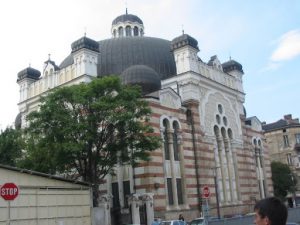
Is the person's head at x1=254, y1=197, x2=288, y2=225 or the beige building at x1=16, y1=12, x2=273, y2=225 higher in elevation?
the beige building at x1=16, y1=12, x2=273, y2=225

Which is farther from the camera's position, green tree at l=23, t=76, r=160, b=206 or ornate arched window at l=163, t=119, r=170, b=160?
ornate arched window at l=163, t=119, r=170, b=160

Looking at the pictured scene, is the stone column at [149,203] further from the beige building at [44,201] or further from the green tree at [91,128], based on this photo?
the beige building at [44,201]

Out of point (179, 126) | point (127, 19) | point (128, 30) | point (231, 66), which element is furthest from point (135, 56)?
point (127, 19)

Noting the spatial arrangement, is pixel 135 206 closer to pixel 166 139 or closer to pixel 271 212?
pixel 166 139

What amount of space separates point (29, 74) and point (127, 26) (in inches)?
567

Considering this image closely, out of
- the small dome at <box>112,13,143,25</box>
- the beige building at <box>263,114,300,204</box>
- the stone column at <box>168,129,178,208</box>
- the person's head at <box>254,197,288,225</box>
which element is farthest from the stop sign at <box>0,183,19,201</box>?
the beige building at <box>263,114,300,204</box>

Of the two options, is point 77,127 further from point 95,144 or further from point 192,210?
point 192,210

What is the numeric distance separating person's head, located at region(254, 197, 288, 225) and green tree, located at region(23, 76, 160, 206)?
64.5 feet

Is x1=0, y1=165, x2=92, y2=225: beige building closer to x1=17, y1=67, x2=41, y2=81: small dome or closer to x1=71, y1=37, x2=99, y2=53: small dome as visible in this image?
x1=71, y1=37, x2=99, y2=53: small dome

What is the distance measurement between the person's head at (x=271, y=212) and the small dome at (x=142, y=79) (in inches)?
1171

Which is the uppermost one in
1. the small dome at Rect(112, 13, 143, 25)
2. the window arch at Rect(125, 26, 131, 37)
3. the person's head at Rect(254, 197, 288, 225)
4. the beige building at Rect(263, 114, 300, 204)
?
the small dome at Rect(112, 13, 143, 25)

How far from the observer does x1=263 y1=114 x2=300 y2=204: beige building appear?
6275 cm

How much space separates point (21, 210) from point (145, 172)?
12.2 metres

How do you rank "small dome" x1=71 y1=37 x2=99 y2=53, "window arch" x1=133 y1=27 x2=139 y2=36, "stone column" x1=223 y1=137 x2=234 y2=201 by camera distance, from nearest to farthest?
1. "small dome" x1=71 y1=37 x2=99 y2=53
2. "stone column" x1=223 y1=137 x2=234 y2=201
3. "window arch" x1=133 y1=27 x2=139 y2=36
